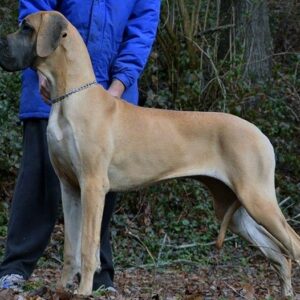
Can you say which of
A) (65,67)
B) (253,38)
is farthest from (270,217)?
(253,38)

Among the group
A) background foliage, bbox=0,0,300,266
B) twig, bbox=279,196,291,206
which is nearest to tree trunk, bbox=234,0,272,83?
background foliage, bbox=0,0,300,266

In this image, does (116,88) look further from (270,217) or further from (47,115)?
(270,217)

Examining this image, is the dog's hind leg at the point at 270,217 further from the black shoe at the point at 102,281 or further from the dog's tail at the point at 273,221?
the black shoe at the point at 102,281

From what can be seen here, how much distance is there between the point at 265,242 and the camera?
7.10 metres

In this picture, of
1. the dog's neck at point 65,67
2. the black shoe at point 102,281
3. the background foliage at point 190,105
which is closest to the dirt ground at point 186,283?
the black shoe at point 102,281

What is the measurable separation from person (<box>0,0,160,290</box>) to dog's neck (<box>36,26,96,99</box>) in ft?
1.28

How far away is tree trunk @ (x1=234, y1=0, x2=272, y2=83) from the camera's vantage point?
12.6m

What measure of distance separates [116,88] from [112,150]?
1.96 feet

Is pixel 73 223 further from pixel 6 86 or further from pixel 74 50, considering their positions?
pixel 6 86

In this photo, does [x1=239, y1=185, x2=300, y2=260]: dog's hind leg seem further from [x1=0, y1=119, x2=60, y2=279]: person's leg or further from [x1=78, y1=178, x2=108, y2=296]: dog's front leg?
[x1=0, y1=119, x2=60, y2=279]: person's leg

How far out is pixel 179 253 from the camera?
10.0 meters

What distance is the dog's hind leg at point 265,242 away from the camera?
6953 mm

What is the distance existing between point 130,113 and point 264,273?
3.53m

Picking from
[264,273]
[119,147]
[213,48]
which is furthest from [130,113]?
[213,48]
